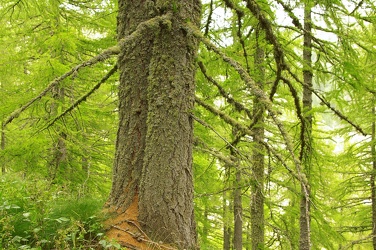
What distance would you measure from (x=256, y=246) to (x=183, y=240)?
17.3ft

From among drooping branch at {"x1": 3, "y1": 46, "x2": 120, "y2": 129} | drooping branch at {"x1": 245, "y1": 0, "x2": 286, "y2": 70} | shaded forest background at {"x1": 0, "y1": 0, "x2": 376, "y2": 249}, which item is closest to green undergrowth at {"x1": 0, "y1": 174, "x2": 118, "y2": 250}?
shaded forest background at {"x1": 0, "y1": 0, "x2": 376, "y2": 249}

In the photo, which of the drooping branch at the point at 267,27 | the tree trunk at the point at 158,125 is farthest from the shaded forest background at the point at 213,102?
the tree trunk at the point at 158,125

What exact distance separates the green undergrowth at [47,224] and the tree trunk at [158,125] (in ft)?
0.98

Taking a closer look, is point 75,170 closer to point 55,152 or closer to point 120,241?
point 55,152

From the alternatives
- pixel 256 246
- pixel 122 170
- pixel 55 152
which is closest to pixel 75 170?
pixel 55 152

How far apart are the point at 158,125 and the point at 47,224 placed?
122 centimetres

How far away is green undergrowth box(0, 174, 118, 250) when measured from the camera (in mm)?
2650

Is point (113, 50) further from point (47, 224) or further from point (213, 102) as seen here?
point (213, 102)

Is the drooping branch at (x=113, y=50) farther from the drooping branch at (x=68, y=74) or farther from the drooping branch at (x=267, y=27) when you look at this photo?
the drooping branch at (x=267, y=27)

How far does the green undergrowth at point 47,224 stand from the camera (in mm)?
2650

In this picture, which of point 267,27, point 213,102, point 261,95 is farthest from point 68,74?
point 213,102

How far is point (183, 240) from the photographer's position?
9.41ft

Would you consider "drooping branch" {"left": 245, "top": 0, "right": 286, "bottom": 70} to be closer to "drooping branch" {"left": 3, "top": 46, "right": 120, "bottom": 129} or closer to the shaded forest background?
the shaded forest background

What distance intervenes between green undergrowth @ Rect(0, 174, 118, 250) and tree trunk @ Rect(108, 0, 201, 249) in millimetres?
297
